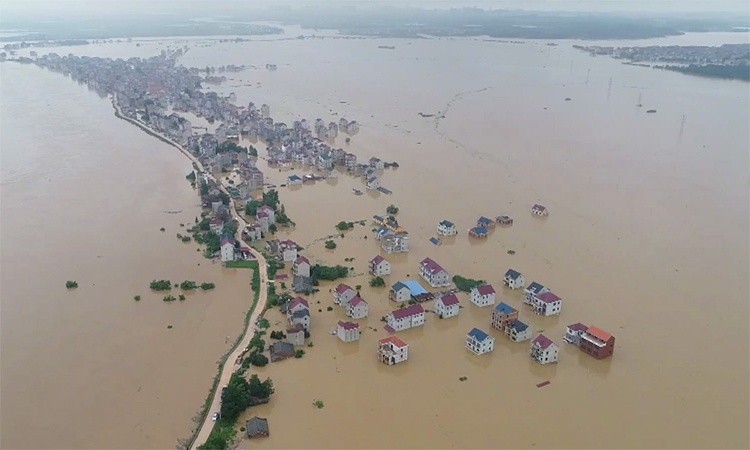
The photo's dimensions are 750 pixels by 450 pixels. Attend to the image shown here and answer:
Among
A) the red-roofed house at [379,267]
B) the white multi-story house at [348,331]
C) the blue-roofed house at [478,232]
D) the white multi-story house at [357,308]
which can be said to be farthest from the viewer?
the blue-roofed house at [478,232]

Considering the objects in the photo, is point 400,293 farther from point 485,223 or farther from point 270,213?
point 270,213

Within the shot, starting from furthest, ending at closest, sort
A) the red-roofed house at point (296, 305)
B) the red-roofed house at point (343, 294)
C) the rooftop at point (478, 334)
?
the red-roofed house at point (343, 294), the red-roofed house at point (296, 305), the rooftop at point (478, 334)

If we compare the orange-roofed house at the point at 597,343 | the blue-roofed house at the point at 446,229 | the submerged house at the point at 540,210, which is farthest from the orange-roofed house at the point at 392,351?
the submerged house at the point at 540,210

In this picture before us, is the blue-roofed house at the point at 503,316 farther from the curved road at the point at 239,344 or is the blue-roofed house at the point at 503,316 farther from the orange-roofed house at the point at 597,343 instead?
the curved road at the point at 239,344

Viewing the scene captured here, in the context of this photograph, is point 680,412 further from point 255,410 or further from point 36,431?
point 36,431

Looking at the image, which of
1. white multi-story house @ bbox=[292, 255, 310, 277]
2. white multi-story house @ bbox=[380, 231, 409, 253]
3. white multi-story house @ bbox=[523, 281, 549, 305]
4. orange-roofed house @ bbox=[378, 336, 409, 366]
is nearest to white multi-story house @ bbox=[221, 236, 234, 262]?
white multi-story house @ bbox=[292, 255, 310, 277]

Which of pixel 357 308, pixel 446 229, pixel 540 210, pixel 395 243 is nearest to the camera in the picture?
pixel 357 308

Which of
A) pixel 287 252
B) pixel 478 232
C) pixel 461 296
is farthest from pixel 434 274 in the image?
pixel 287 252
